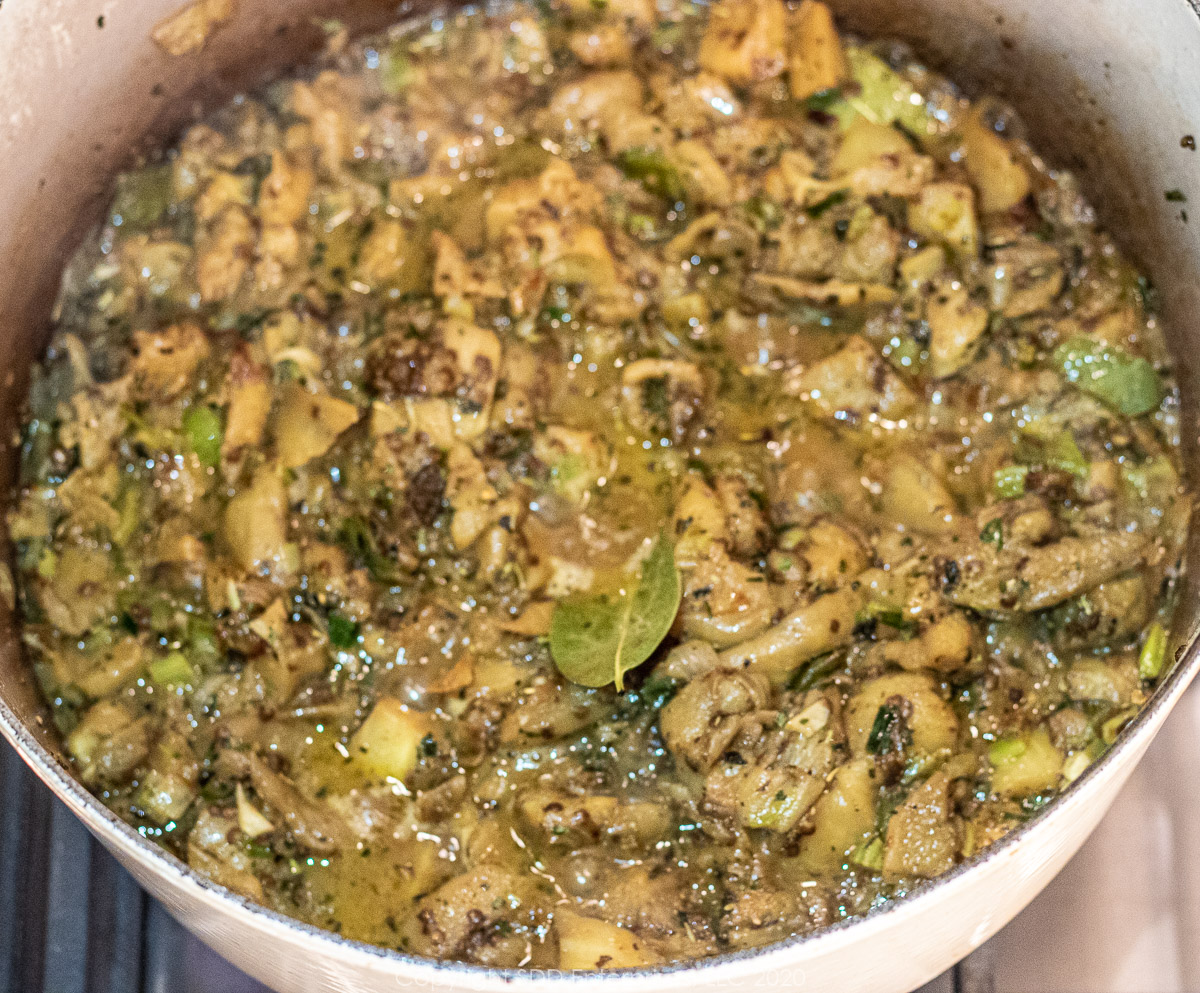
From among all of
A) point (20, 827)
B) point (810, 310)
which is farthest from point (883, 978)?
point (20, 827)

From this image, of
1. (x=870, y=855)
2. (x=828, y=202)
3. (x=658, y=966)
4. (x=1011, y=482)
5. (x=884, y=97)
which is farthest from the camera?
(x=884, y=97)

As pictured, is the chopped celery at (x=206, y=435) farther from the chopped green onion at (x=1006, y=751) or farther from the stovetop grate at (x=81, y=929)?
the chopped green onion at (x=1006, y=751)

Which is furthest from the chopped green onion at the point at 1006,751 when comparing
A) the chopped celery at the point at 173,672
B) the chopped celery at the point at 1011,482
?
the chopped celery at the point at 173,672

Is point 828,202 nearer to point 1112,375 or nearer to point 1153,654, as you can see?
point 1112,375

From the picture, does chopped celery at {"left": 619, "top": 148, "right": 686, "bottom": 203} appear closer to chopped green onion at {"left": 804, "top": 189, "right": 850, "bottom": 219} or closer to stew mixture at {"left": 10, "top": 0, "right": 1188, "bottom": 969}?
stew mixture at {"left": 10, "top": 0, "right": 1188, "bottom": 969}

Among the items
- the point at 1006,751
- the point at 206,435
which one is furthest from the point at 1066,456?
the point at 206,435

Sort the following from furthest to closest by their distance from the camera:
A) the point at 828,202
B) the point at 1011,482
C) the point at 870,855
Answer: the point at 828,202
the point at 1011,482
the point at 870,855

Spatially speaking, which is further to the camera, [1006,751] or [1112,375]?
[1112,375]
